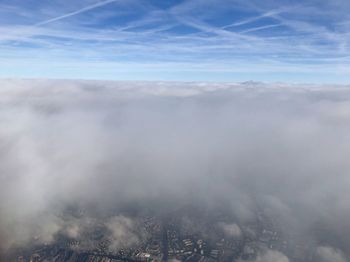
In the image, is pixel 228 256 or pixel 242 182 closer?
pixel 228 256

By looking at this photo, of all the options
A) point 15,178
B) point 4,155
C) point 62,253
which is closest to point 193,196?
point 62,253

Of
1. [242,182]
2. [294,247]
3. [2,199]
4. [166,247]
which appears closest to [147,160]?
[242,182]

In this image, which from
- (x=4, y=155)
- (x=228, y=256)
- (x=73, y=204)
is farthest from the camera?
(x=4, y=155)

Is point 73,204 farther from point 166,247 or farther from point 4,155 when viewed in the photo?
point 4,155

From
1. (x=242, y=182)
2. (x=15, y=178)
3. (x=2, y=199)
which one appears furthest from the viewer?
(x=242, y=182)

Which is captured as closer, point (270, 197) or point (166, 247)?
point (166, 247)

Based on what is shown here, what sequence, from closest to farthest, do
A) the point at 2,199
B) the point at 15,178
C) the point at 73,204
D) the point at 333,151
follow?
the point at 2,199, the point at 73,204, the point at 15,178, the point at 333,151

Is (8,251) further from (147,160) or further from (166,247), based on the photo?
(147,160)

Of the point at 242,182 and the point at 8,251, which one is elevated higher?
the point at 8,251

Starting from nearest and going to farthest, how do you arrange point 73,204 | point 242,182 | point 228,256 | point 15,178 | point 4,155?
1. point 228,256
2. point 73,204
3. point 15,178
4. point 242,182
5. point 4,155
